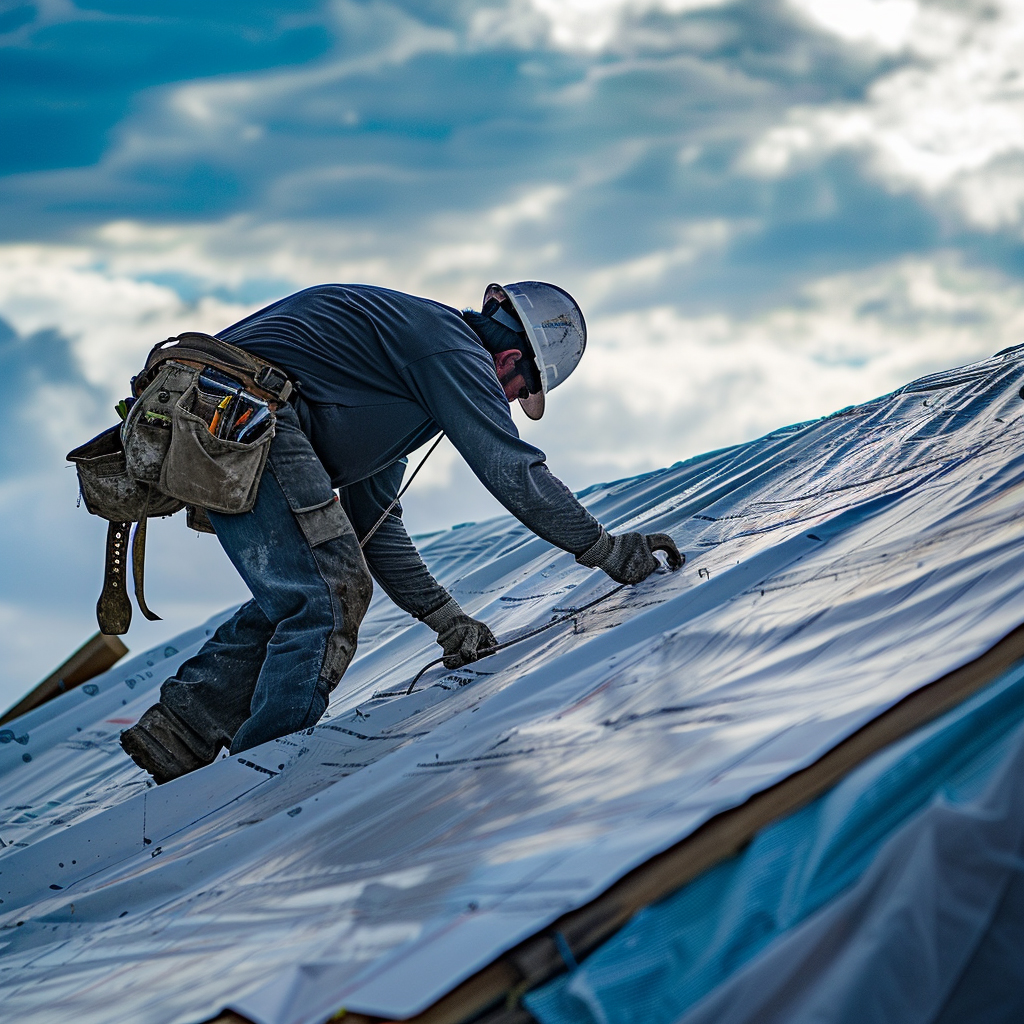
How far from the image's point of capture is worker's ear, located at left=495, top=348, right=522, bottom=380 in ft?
8.72

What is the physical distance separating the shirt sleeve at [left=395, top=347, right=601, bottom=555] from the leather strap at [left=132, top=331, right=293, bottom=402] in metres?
0.29

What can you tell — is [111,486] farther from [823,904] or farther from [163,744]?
[823,904]

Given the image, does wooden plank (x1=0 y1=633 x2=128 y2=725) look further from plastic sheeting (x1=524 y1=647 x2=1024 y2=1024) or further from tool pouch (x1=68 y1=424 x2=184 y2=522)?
plastic sheeting (x1=524 y1=647 x2=1024 y2=1024)

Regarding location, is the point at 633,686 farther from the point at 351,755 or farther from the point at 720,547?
the point at 720,547

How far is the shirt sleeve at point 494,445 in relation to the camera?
2.29 meters

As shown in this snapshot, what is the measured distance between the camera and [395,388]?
2438mm

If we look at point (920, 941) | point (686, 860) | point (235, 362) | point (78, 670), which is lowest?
point (920, 941)

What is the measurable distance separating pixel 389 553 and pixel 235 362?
0.77m

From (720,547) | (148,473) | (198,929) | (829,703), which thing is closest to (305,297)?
(148,473)

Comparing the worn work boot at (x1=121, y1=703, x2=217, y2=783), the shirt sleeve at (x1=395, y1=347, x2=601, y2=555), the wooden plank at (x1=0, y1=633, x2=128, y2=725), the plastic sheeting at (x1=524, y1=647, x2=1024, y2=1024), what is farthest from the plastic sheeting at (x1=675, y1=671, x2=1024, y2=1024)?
the wooden plank at (x1=0, y1=633, x2=128, y2=725)

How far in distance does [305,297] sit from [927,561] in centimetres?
148

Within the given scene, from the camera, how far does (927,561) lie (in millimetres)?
1780

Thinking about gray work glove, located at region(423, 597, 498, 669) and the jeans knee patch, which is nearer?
the jeans knee patch

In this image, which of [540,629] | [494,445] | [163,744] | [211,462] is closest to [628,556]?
[540,629]
